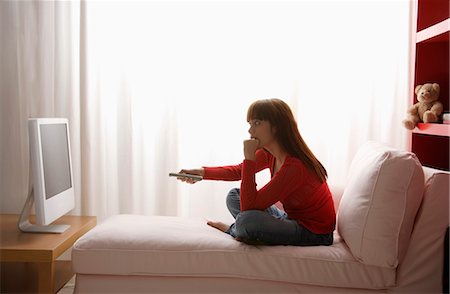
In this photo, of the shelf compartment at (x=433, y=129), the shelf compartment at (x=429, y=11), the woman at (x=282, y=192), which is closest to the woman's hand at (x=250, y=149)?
the woman at (x=282, y=192)

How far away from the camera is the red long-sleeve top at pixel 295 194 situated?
1931 mm

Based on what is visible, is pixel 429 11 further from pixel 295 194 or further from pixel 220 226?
pixel 220 226

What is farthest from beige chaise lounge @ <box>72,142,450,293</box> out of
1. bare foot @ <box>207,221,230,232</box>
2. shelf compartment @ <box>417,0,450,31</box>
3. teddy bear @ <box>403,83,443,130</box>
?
shelf compartment @ <box>417,0,450,31</box>

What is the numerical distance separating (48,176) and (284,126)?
1.04 m

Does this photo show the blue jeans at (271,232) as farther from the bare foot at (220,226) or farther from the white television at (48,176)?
the white television at (48,176)

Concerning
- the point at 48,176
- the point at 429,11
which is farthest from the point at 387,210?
the point at 48,176

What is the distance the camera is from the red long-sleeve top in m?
1.93

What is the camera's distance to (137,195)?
9.77 feet

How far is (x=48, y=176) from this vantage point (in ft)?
7.25

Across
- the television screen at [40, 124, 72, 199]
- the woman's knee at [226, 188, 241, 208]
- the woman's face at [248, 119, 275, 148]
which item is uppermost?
the woman's face at [248, 119, 275, 148]

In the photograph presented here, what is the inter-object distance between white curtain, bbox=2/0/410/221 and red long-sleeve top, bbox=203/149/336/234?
0.92m

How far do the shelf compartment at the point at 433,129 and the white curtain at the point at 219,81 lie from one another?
1.64ft

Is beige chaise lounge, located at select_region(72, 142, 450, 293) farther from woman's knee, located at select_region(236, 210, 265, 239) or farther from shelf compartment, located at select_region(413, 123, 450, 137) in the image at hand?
shelf compartment, located at select_region(413, 123, 450, 137)

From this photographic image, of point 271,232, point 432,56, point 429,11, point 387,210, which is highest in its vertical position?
point 429,11
